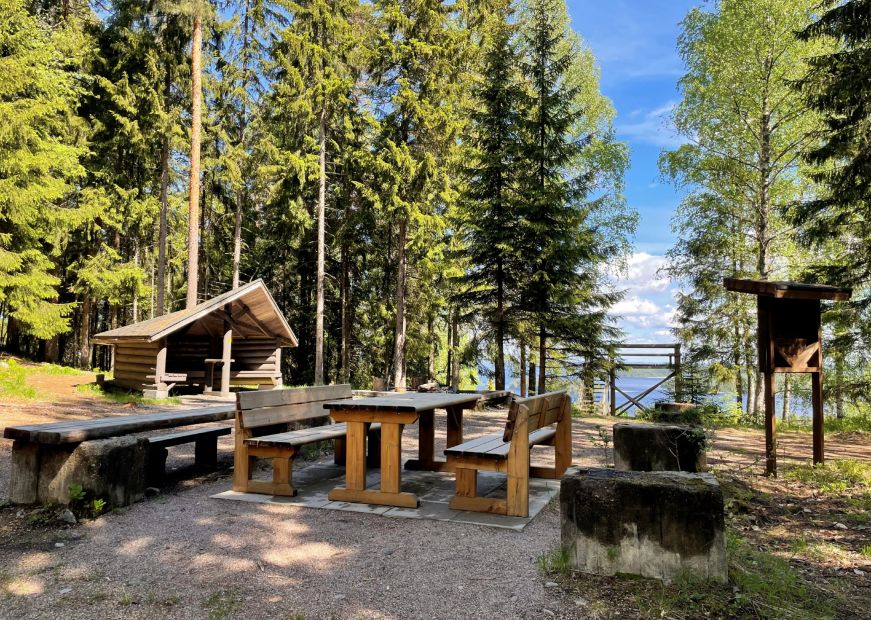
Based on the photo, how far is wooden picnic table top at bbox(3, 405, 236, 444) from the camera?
4.46 m

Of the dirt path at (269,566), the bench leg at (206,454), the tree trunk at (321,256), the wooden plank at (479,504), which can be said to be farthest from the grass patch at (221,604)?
the tree trunk at (321,256)

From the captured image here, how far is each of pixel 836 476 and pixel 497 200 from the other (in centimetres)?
935

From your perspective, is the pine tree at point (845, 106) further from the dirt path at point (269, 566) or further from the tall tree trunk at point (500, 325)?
the dirt path at point (269, 566)

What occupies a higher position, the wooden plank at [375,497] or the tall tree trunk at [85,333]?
the tall tree trunk at [85,333]

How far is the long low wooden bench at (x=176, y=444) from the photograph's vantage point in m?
5.77

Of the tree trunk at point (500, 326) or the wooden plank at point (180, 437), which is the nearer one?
the wooden plank at point (180, 437)

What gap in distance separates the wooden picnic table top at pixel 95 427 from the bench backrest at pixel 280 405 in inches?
33.6

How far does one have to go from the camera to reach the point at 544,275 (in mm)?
13367

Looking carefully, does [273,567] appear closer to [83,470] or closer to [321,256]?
[83,470]

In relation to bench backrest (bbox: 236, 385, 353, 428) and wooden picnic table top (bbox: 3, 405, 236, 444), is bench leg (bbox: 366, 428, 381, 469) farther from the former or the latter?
wooden picnic table top (bbox: 3, 405, 236, 444)

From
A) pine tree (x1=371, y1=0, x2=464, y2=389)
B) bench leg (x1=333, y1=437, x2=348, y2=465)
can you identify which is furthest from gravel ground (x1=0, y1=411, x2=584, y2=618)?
pine tree (x1=371, y1=0, x2=464, y2=389)

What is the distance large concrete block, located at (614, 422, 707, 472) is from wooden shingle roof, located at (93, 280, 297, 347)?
38.1ft

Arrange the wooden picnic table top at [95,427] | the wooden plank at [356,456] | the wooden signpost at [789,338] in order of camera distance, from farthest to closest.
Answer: the wooden signpost at [789,338]
the wooden plank at [356,456]
the wooden picnic table top at [95,427]

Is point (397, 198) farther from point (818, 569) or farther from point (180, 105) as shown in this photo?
point (818, 569)
